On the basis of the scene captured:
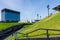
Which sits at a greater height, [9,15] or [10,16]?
[9,15]

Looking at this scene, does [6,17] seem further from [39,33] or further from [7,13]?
[39,33]

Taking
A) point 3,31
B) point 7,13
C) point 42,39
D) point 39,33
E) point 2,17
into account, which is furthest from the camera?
point 7,13

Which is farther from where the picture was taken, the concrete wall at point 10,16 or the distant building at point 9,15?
the concrete wall at point 10,16

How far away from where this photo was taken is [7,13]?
76562 millimetres

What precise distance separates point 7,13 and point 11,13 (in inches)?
140

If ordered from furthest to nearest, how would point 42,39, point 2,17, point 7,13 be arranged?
point 7,13
point 2,17
point 42,39

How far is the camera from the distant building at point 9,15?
71.6 metres

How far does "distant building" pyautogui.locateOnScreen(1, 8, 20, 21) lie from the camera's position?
235 feet

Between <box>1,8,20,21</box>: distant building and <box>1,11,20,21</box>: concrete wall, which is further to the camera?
<box>1,11,20,21</box>: concrete wall

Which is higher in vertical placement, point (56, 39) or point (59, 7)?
point (59, 7)

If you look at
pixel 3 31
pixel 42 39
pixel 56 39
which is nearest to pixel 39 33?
pixel 42 39

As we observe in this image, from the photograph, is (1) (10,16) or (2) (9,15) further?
(1) (10,16)

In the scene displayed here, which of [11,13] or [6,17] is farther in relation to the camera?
[11,13]

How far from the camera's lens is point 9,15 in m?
73.1
